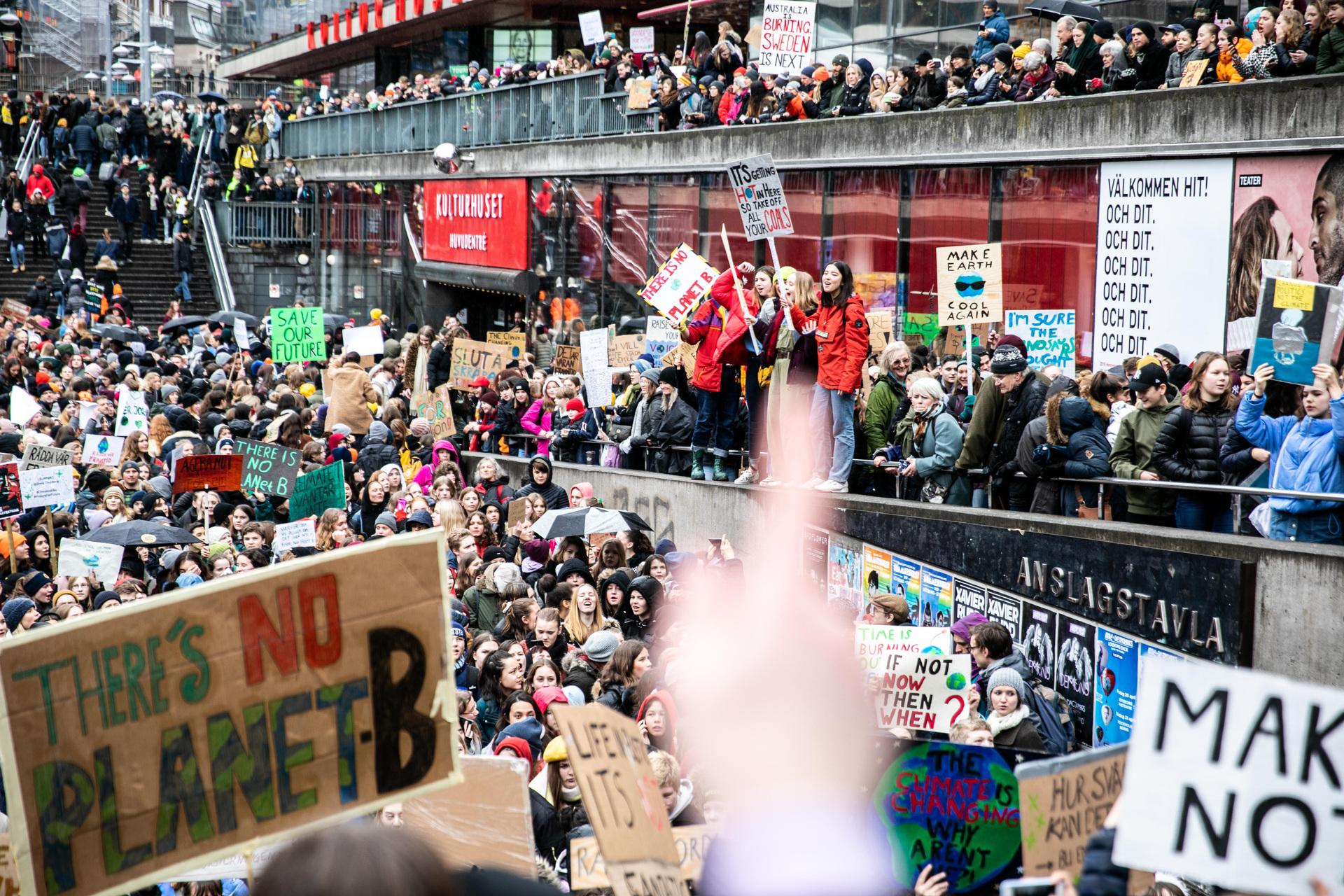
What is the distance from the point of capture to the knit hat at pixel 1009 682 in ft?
26.5

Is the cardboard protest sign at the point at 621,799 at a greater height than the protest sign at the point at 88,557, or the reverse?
the cardboard protest sign at the point at 621,799

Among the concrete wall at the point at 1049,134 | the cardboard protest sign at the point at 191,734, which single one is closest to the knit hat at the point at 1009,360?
the concrete wall at the point at 1049,134

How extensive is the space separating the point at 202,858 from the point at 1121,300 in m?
11.1

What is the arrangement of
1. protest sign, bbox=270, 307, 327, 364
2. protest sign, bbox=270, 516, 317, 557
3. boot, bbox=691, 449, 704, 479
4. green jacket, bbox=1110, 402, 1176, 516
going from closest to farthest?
green jacket, bbox=1110, 402, 1176, 516
protest sign, bbox=270, 516, 317, 557
boot, bbox=691, 449, 704, 479
protest sign, bbox=270, 307, 327, 364

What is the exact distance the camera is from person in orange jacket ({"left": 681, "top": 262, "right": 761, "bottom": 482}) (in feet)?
44.6

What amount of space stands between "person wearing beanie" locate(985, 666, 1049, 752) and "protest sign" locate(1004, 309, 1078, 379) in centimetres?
590

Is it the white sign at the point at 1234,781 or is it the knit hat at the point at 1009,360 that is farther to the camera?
the knit hat at the point at 1009,360

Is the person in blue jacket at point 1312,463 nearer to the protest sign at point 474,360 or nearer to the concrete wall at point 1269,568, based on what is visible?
the concrete wall at point 1269,568

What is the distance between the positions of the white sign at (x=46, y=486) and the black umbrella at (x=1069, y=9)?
375 inches

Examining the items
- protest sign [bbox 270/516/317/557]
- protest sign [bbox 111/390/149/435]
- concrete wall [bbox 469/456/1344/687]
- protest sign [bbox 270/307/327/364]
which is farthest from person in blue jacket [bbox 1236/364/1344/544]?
protest sign [bbox 270/307/327/364]

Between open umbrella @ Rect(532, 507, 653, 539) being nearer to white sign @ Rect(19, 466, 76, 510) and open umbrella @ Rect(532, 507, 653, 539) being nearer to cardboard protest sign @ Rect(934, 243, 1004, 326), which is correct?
cardboard protest sign @ Rect(934, 243, 1004, 326)

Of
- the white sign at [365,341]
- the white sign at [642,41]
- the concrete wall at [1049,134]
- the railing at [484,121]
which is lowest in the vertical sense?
the white sign at [365,341]

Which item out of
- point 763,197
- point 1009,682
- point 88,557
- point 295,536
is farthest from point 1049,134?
point 88,557

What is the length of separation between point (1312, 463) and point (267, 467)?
9.23 meters
